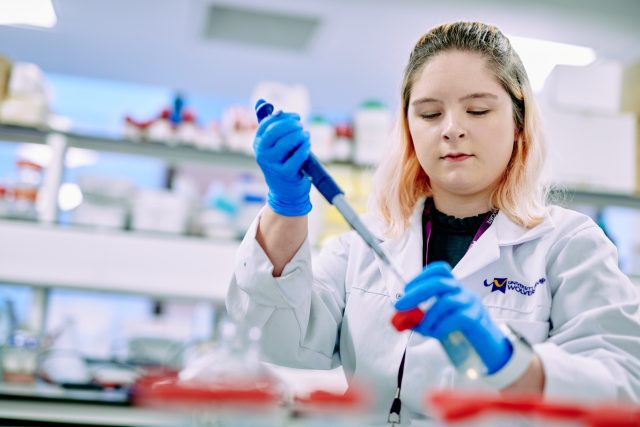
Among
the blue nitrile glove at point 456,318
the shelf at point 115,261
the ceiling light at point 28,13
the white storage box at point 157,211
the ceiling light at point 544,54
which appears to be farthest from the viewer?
the ceiling light at point 544,54

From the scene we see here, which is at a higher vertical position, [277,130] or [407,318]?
[277,130]

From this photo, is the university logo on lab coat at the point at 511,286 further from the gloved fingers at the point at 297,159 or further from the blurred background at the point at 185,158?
the blurred background at the point at 185,158

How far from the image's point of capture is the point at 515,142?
Result: 4.75ft

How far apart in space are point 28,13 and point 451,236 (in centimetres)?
356

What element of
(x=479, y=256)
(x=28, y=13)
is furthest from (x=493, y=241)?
(x=28, y=13)

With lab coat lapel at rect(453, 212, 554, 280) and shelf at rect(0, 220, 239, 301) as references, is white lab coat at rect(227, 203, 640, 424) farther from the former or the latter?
shelf at rect(0, 220, 239, 301)

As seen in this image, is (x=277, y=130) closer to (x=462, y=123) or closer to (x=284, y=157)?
(x=284, y=157)

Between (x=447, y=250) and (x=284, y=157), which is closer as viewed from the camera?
(x=284, y=157)

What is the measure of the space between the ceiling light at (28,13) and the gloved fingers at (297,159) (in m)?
3.41

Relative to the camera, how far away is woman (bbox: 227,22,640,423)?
1.18 m

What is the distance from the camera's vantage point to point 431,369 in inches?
48.9

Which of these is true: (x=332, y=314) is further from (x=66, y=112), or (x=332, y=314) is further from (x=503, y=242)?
(x=66, y=112)

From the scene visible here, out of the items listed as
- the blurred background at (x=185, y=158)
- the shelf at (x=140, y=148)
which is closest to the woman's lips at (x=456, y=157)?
the blurred background at (x=185, y=158)

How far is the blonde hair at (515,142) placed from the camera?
53.9 inches
